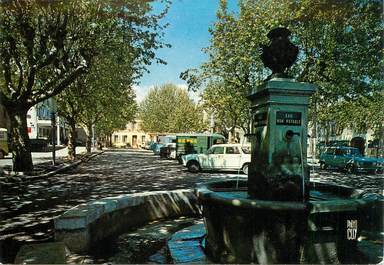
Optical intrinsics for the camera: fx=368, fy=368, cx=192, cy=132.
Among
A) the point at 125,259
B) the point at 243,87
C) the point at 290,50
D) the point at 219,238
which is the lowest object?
the point at 125,259

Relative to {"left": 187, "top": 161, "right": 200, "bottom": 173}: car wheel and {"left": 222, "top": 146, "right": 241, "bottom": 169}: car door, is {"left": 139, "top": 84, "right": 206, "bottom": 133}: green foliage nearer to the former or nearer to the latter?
{"left": 187, "top": 161, "right": 200, "bottom": 173}: car wheel

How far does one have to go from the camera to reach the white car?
22.7 meters

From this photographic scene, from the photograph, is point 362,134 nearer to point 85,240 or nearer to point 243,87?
point 243,87

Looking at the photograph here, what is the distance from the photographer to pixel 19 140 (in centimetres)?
1786

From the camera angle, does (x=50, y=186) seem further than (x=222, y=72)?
No

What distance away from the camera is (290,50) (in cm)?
618

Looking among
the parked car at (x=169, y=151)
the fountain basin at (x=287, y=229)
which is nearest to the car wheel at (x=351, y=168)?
the parked car at (x=169, y=151)

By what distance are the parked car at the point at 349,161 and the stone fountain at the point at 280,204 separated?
1956cm

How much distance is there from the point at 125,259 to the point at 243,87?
22550 mm

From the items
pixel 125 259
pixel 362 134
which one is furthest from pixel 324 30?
pixel 362 134

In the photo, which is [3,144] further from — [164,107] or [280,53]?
[164,107]

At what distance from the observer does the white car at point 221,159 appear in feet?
74.6

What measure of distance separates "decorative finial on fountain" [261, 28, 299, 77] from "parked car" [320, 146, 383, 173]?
68.3 ft

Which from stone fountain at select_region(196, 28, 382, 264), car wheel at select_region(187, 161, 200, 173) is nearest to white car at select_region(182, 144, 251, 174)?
car wheel at select_region(187, 161, 200, 173)
